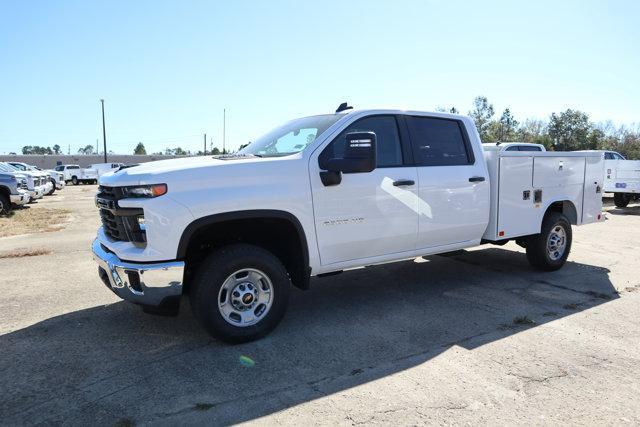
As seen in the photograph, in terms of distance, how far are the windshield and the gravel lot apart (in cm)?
169

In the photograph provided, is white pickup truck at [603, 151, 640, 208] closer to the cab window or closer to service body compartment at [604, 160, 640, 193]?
service body compartment at [604, 160, 640, 193]

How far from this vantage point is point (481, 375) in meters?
3.63

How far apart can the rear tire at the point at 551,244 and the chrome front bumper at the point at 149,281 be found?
15.9ft

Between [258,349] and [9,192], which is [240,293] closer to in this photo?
[258,349]

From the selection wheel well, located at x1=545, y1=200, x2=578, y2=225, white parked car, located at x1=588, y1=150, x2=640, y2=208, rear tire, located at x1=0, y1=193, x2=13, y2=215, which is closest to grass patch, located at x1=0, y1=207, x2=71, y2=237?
rear tire, located at x1=0, y1=193, x2=13, y2=215

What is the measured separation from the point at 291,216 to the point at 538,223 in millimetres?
3821

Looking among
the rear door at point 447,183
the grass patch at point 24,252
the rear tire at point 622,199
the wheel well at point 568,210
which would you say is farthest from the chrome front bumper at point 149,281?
the rear tire at point 622,199

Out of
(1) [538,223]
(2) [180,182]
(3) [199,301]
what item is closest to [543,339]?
(1) [538,223]

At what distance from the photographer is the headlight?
12.3 ft

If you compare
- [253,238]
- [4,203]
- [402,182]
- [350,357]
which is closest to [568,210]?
[402,182]

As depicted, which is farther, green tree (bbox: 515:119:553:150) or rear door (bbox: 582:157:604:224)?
green tree (bbox: 515:119:553:150)

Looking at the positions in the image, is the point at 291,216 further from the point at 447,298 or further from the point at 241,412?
the point at 447,298

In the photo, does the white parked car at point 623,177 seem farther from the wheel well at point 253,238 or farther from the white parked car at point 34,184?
the white parked car at point 34,184

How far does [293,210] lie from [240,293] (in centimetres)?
84
